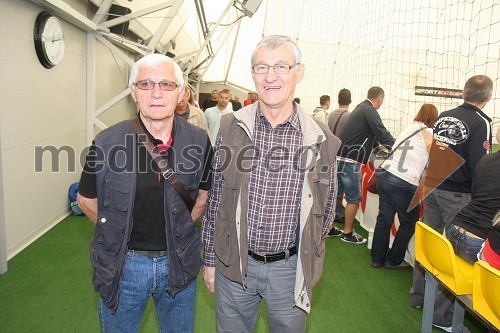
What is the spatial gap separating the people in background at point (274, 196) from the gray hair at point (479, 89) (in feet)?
5.22

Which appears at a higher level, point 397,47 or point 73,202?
point 397,47

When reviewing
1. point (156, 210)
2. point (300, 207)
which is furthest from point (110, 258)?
point (300, 207)

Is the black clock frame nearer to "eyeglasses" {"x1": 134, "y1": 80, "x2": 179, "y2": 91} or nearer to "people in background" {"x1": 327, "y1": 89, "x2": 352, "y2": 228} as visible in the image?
"eyeglasses" {"x1": 134, "y1": 80, "x2": 179, "y2": 91}

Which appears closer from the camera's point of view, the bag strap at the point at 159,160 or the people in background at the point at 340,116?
the bag strap at the point at 159,160

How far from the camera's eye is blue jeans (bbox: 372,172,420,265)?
3.21m

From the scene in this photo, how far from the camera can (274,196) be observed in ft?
4.71

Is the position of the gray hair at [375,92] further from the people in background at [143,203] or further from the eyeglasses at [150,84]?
the eyeglasses at [150,84]

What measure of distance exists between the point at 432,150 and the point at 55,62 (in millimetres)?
3834

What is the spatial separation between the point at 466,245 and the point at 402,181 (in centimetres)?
119

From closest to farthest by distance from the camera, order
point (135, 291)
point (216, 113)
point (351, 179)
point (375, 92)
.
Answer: point (135, 291), point (375, 92), point (351, 179), point (216, 113)

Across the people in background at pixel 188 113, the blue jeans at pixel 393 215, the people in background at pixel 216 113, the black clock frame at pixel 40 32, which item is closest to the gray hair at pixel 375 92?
the blue jeans at pixel 393 215

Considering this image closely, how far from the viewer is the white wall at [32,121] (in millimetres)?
3132

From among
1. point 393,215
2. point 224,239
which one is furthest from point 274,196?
point 393,215

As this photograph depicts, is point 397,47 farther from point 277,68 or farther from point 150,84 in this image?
point 150,84
